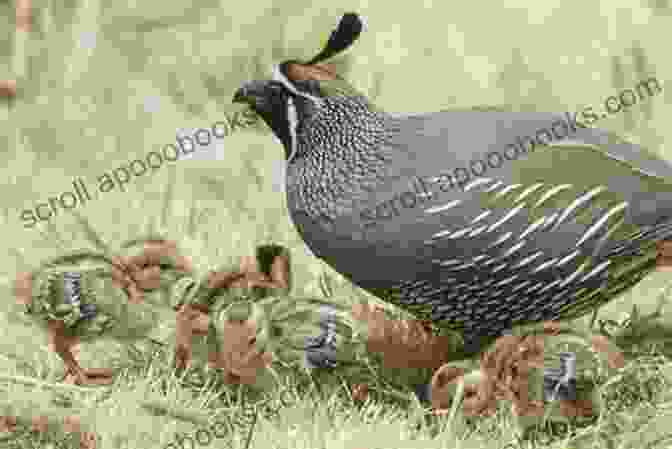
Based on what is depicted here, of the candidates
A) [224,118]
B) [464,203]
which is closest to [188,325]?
[464,203]

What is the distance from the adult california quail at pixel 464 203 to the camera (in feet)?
10.2

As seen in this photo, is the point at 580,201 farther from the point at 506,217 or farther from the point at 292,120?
the point at 292,120

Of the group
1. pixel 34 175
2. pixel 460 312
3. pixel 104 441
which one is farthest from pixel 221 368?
pixel 34 175

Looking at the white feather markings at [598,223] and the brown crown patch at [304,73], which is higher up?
the brown crown patch at [304,73]

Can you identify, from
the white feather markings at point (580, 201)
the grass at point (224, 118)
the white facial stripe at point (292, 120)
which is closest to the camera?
the grass at point (224, 118)

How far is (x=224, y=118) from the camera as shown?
17.7ft

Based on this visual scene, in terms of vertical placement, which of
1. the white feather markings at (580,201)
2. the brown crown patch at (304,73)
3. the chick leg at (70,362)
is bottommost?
the chick leg at (70,362)

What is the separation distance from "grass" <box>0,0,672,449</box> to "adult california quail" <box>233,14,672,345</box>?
0.26 meters

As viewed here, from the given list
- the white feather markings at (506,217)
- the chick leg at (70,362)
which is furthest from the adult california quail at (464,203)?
the chick leg at (70,362)

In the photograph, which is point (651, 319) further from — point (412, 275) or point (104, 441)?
point (104, 441)

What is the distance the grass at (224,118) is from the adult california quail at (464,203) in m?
0.26

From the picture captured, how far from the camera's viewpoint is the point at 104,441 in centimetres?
289

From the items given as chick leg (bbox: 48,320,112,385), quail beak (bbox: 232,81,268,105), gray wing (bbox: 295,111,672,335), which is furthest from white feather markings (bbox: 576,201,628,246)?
chick leg (bbox: 48,320,112,385)

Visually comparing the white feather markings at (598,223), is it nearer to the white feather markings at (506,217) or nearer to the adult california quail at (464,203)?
the adult california quail at (464,203)
